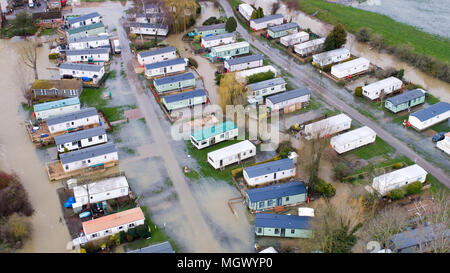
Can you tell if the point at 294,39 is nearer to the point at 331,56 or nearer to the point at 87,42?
the point at 331,56

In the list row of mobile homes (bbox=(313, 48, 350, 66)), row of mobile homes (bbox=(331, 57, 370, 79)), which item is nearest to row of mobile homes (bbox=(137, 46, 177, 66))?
row of mobile homes (bbox=(313, 48, 350, 66))

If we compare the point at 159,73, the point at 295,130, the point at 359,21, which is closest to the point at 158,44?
the point at 159,73

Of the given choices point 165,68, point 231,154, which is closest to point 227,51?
point 165,68

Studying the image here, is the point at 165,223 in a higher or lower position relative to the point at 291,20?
lower

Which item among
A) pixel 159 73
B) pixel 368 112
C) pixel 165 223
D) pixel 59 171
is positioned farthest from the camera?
pixel 159 73

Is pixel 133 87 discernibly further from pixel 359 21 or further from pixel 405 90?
pixel 359 21
